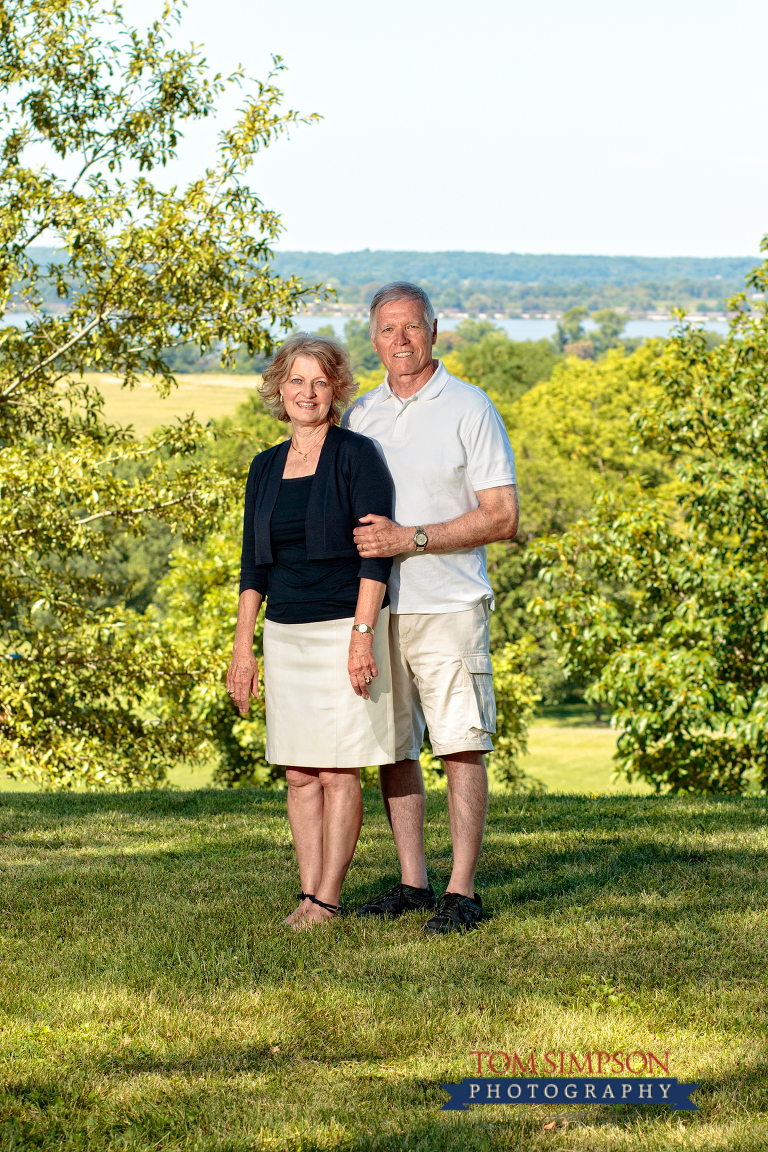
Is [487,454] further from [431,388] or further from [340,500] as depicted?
[340,500]

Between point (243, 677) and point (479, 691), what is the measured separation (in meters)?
0.93

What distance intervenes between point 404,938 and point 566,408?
47.5 m

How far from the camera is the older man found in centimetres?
434

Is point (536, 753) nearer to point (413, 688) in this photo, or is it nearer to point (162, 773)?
point (162, 773)

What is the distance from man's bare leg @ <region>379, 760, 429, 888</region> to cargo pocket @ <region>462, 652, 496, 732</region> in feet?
1.23

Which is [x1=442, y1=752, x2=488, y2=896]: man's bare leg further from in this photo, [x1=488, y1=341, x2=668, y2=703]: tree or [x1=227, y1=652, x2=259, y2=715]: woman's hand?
[x1=488, y1=341, x2=668, y2=703]: tree

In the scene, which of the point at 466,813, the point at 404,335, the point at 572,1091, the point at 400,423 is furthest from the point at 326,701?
the point at 572,1091

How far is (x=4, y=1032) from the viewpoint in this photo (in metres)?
3.31

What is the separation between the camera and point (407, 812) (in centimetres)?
455


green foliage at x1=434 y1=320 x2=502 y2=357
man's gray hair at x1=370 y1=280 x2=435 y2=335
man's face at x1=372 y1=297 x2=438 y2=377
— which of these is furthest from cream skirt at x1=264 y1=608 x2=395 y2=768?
green foliage at x1=434 y1=320 x2=502 y2=357

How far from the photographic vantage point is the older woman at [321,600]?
4.21 meters

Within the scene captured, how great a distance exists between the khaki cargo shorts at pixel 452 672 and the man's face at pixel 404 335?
3.18ft

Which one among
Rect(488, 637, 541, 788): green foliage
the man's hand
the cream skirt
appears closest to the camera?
the man's hand

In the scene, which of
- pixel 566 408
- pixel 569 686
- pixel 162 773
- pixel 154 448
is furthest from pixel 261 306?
pixel 566 408
